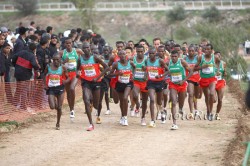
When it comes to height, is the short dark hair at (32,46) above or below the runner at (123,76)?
above

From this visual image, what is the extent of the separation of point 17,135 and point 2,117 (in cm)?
164

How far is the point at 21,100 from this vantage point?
1952 centimetres

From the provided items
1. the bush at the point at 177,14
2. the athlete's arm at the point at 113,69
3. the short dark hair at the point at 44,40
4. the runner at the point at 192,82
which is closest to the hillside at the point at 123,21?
the bush at the point at 177,14

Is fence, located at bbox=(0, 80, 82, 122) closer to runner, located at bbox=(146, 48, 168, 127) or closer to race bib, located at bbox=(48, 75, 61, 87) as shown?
race bib, located at bbox=(48, 75, 61, 87)

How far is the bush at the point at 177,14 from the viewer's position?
83.3m

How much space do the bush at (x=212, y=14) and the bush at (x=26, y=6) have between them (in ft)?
69.3

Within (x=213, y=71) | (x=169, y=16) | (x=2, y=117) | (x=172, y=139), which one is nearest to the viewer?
(x=172, y=139)

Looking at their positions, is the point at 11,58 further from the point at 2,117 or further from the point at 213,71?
the point at 213,71

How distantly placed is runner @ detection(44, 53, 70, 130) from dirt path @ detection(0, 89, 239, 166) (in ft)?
2.19

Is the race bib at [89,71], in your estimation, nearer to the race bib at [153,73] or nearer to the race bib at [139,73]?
the race bib at [139,73]

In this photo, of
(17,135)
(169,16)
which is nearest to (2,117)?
(17,135)

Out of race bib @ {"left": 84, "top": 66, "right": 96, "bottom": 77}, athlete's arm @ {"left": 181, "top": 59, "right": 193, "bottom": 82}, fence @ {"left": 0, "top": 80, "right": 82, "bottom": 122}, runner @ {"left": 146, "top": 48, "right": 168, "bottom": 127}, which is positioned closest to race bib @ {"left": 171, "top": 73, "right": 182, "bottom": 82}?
athlete's arm @ {"left": 181, "top": 59, "right": 193, "bottom": 82}

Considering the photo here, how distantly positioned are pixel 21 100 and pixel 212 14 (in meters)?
63.9

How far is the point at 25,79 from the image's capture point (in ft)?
65.5
